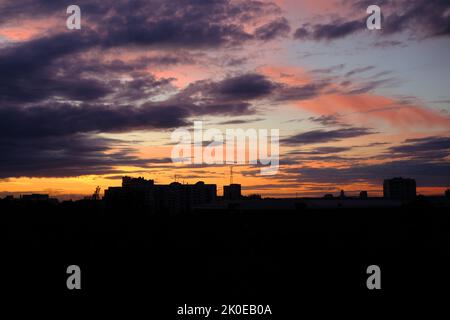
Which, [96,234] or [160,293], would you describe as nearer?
[160,293]

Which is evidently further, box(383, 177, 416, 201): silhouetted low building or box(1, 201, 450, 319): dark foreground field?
box(383, 177, 416, 201): silhouetted low building

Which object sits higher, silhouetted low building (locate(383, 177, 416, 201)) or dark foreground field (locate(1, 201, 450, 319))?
silhouetted low building (locate(383, 177, 416, 201))

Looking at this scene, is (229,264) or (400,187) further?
(400,187)

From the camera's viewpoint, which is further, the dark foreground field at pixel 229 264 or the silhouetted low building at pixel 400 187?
the silhouetted low building at pixel 400 187

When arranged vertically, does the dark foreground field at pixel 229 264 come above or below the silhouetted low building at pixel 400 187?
below

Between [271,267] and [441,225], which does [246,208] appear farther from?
[271,267]

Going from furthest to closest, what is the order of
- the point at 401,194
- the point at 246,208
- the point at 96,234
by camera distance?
the point at 401,194 → the point at 246,208 → the point at 96,234

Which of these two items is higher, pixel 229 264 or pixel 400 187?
pixel 400 187
